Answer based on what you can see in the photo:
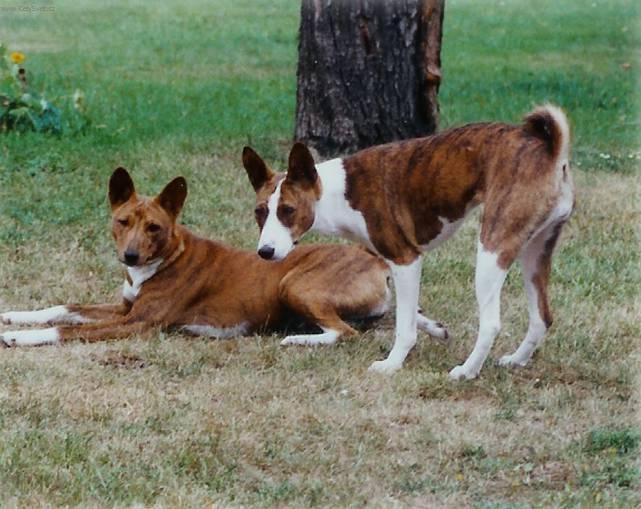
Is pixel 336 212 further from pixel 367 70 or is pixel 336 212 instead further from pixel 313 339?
pixel 367 70

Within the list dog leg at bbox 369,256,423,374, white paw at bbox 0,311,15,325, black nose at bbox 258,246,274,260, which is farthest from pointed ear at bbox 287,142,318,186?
white paw at bbox 0,311,15,325

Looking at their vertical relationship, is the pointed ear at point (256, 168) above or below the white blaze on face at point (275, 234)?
above

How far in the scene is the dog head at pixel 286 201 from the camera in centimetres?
694

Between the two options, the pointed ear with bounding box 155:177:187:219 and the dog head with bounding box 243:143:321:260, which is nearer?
the dog head with bounding box 243:143:321:260

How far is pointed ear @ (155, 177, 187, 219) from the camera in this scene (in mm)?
7656

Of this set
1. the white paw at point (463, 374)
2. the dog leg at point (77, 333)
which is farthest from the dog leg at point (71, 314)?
the white paw at point (463, 374)

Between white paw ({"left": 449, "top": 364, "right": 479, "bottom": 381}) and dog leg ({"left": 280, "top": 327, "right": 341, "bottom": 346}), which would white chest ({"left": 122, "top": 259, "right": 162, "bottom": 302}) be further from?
white paw ({"left": 449, "top": 364, "right": 479, "bottom": 381})

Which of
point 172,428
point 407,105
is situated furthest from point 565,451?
point 407,105

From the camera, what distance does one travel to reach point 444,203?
279 inches

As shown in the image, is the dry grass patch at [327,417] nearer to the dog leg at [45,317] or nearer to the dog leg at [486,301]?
the dog leg at [486,301]

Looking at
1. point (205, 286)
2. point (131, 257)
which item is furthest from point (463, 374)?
point (131, 257)

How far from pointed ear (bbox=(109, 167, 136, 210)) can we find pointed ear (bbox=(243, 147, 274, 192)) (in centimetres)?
80

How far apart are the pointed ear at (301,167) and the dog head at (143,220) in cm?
81

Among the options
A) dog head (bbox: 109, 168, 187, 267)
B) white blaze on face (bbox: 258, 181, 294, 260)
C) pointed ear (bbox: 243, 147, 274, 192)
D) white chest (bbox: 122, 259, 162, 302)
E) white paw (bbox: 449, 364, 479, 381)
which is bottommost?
white paw (bbox: 449, 364, 479, 381)
